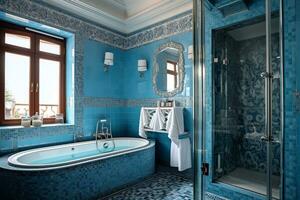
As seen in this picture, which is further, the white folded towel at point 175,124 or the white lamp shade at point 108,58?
the white lamp shade at point 108,58

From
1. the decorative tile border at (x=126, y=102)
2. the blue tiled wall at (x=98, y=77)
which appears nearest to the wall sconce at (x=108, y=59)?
the blue tiled wall at (x=98, y=77)

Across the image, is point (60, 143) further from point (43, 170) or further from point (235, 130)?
point (235, 130)

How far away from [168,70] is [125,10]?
57.7 inches

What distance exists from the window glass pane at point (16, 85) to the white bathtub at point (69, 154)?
75 centimetres

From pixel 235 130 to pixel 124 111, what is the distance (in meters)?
2.18

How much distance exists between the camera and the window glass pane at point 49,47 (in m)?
3.04

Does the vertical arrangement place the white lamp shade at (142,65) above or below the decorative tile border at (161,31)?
below

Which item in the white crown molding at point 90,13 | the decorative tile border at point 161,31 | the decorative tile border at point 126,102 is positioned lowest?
the decorative tile border at point 126,102

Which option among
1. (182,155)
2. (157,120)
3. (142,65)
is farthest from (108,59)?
(182,155)

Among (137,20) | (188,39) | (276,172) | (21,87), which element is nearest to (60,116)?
(21,87)

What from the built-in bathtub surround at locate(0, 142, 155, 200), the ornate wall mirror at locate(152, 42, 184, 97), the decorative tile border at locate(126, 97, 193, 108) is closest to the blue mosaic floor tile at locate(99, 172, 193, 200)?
the built-in bathtub surround at locate(0, 142, 155, 200)

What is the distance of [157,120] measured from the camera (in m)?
3.04

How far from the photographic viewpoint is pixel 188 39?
2.99m

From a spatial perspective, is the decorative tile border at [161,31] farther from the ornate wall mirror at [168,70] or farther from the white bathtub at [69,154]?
the white bathtub at [69,154]
